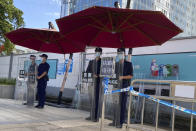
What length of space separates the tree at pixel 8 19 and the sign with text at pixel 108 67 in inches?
396

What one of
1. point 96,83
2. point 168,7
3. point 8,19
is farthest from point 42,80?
point 168,7

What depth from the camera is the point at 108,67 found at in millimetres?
5246

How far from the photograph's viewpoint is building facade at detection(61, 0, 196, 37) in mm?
59750

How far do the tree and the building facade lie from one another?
138ft

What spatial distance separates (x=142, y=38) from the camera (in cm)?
662

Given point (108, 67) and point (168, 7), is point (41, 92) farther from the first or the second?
point (168, 7)

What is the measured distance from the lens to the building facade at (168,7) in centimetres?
5975

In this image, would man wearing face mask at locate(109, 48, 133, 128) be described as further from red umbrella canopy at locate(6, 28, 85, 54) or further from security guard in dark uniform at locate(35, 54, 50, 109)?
security guard in dark uniform at locate(35, 54, 50, 109)

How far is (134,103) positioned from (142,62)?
1.45 meters

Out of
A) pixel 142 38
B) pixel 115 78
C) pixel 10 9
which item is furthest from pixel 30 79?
pixel 10 9

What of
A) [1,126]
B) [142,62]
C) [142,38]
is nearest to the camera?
[1,126]

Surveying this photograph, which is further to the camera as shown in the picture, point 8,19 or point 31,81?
point 8,19

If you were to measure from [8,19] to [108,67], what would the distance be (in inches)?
432

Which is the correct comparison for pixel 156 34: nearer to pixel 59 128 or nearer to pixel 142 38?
pixel 142 38
